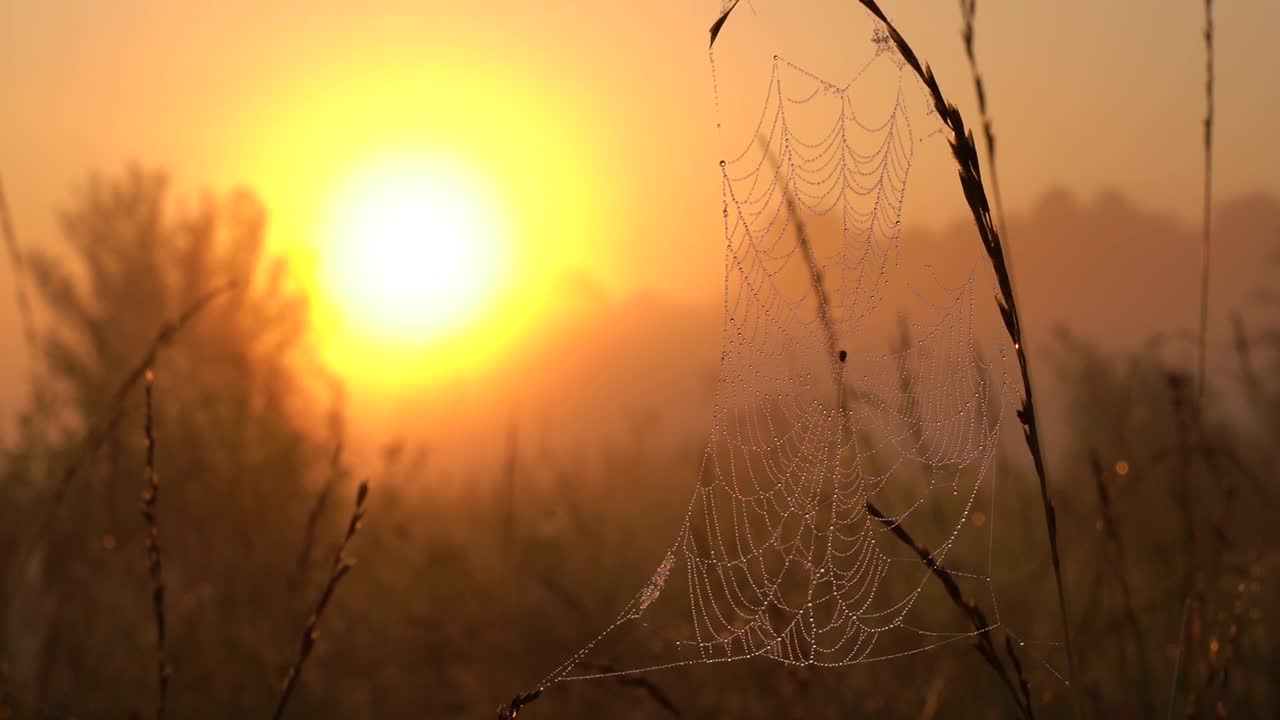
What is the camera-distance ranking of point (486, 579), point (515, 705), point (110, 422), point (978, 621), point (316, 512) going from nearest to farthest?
point (515, 705)
point (978, 621)
point (316, 512)
point (110, 422)
point (486, 579)

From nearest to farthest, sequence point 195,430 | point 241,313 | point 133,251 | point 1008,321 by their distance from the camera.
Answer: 1. point 1008,321
2. point 195,430
3. point 241,313
4. point 133,251

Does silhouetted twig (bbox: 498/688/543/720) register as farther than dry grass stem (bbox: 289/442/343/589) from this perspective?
No

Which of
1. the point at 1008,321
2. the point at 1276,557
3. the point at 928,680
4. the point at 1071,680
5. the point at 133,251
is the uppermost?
the point at 133,251

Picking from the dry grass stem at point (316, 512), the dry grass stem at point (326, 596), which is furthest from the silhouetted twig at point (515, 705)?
the dry grass stem at point (316, 512)

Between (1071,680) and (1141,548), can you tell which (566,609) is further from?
(1141,548)

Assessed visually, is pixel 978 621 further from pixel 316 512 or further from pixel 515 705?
pixel 316 512

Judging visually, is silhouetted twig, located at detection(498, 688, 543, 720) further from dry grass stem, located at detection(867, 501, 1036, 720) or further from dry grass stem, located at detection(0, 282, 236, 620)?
dry grass stem, located at detection(0, 282, 236, 620)

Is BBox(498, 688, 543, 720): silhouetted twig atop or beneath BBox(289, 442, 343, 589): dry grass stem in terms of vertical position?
beneath

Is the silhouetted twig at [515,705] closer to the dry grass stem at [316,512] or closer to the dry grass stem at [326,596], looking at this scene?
the dry grass stem at [326,596]

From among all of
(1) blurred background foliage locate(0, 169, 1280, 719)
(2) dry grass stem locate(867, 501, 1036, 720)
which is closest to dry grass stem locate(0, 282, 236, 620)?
(1) blurred background foliage locate(0, 169, 1280, 719)

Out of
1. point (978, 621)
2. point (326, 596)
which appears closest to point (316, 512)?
point (326, 596)

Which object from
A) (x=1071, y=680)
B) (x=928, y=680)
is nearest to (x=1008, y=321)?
(x=1071, y=680)
